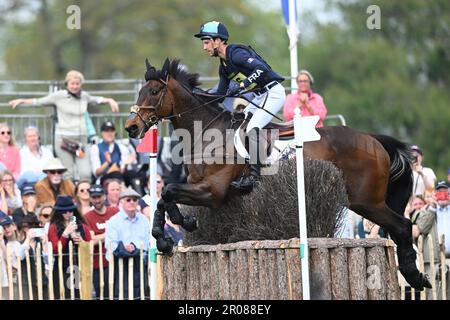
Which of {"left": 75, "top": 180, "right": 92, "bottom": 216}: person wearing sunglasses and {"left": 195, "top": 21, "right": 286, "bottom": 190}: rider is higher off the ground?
{"left": 195, "top": 21, "right": 286, "bottom": 190}: rider

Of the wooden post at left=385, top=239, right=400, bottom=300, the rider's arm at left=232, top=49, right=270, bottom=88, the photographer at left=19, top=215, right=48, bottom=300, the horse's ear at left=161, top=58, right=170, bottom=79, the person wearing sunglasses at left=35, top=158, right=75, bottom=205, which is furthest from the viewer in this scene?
the person wearing sunglasses at left=35, top=158, right=75, bottom=205

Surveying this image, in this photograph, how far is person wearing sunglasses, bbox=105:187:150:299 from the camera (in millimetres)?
14672

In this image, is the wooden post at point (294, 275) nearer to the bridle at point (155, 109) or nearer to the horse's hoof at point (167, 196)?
the horse's hoof at point (167, 196)

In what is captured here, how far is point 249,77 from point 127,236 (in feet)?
11.1

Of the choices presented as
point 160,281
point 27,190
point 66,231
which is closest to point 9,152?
point 27,190

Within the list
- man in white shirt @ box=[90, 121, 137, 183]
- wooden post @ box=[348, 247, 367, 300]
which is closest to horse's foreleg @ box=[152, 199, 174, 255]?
wooden post @ box=[348, 247, 367, 300]

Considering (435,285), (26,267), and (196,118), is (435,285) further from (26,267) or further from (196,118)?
(26,267)

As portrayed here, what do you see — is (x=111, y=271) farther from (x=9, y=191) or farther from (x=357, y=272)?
(x=357, y=272)

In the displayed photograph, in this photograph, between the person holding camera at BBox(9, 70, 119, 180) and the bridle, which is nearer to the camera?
the bridle

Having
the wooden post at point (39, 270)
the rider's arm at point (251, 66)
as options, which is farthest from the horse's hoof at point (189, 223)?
the wooden post at point (39, 270)

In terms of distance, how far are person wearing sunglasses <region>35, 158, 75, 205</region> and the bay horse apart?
3.73 meters

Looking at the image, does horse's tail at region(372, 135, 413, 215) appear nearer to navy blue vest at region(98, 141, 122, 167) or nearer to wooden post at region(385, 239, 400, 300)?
wooden post at region(385, 239, 400, 300)

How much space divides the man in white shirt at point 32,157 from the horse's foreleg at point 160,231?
16.1 ft

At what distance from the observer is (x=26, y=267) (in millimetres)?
14484
